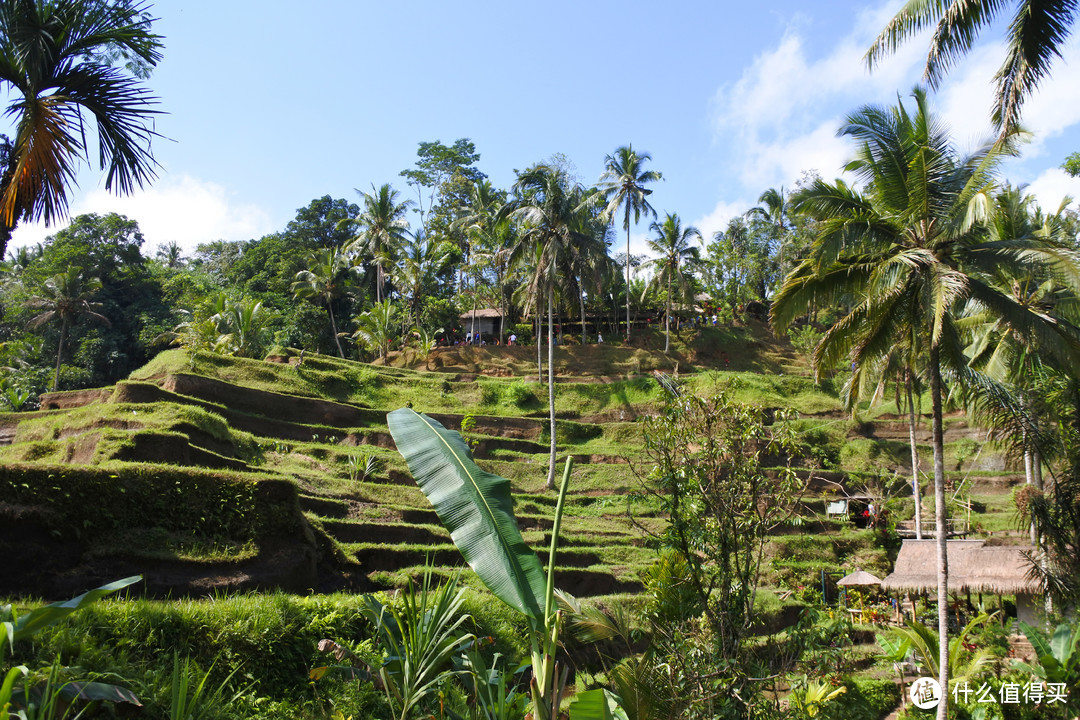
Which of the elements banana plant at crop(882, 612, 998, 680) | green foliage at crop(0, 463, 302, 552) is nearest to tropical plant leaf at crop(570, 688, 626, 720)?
green foliage at crop(0, 463, 302, 552)

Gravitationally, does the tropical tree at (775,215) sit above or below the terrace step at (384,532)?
above

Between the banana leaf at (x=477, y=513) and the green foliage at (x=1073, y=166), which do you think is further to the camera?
the green foliage at (x=1073, y=166)

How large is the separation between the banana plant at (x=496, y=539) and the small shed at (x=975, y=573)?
1227 cm

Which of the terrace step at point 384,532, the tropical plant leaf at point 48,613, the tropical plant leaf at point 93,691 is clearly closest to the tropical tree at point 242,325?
the terrace step at point 384,532

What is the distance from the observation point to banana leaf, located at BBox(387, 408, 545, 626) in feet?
16.3

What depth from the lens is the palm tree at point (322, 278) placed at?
3938 centimetres

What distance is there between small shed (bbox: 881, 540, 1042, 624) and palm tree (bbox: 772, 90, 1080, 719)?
5.35 meters

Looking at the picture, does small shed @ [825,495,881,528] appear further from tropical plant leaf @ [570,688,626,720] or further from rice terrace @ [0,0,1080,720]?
tropical plant leaf @ [570,688,626,720]

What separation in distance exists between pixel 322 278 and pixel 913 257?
33.9m

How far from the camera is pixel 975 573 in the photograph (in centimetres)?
1539

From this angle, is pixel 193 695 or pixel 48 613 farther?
pixel 193 695

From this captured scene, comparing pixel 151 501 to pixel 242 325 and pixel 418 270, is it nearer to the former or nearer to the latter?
pixel 242 325

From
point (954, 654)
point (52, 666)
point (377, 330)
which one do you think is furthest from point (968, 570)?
point (377, 330)

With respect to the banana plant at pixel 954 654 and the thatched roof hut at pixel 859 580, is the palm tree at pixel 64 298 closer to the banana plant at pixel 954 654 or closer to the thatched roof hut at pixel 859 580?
the thatched roof hut at pixel 859 580
